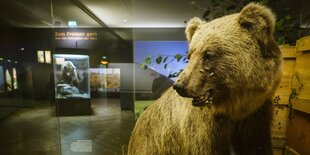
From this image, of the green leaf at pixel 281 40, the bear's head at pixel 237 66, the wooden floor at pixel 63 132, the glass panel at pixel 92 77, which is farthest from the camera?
the wooden floor at pixel 63 132

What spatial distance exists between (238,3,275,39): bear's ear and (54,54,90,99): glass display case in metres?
1.47

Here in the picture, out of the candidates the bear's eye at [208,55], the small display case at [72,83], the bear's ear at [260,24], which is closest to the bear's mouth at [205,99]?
the bear's eye at [208,55]

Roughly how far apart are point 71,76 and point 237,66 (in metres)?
1.66

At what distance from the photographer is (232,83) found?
0.75 m

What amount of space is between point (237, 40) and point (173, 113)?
1.51 feet

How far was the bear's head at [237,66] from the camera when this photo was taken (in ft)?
2.44

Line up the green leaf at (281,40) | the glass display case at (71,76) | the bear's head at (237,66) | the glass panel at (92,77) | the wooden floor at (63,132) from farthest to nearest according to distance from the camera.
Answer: the wooden floor at (63,132)
the glass display case at (71,76)
the glass panel at (92,77)
the green leaf at (281,40)
the bear's head at (237,66)

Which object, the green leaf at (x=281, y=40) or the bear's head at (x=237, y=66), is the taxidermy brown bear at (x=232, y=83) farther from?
A: the green leaf at (x=281, y=40)

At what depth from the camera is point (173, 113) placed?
1.07 meters

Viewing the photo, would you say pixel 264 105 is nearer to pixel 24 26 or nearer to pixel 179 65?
pixel 179 65

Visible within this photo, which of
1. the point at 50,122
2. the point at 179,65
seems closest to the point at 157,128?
the point at 179,65

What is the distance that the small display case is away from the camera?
6.54 feet

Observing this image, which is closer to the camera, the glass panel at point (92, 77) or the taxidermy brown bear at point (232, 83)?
the taxidermy brown bear at point (232, 83)

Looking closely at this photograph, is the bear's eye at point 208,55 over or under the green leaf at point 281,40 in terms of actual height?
under
